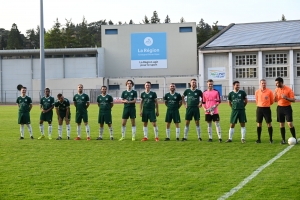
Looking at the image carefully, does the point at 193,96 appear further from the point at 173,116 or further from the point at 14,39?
the point at 14,39

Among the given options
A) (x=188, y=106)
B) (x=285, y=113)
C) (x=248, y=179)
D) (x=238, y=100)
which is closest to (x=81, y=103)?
(x=188, y=106)

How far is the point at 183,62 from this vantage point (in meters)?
68.8

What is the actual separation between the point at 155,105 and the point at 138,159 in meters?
5.03

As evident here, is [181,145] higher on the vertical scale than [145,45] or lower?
lower

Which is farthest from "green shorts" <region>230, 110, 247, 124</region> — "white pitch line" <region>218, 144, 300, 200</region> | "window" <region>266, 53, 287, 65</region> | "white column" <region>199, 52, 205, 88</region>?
"window" <region>266, 53, 287, 65</region>

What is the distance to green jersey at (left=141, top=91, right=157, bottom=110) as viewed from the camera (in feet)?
56.9

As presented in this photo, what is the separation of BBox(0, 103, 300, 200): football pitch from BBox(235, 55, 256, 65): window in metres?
49.0

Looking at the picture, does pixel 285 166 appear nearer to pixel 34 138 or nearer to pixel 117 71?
pixel 34 138

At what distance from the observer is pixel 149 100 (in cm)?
1738

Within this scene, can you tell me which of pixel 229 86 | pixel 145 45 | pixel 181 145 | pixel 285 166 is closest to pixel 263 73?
pixel 229 86

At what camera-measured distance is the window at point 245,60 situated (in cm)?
6438

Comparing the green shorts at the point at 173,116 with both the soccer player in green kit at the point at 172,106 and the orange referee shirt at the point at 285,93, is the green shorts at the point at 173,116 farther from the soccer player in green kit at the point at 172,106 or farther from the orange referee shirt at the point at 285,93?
the orange referee shirt at the point at 285,93

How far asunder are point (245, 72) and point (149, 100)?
48.8m

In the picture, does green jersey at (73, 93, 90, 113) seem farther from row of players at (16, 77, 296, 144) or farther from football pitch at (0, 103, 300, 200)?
football pitch at (0, 103, 300, 200)
